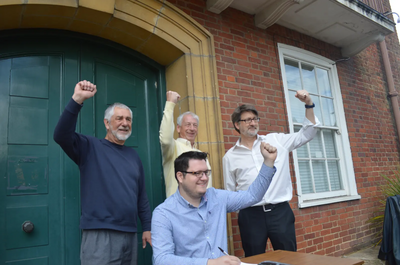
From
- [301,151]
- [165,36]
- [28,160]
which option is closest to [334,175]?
[301,151]

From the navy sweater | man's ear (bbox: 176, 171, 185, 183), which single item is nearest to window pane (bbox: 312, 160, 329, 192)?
the navy sweater

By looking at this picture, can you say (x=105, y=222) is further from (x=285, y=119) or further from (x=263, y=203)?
(x=285, y=119)

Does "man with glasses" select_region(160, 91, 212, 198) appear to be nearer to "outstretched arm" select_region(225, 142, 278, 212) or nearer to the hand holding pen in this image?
"outstretched arm" select_region(225, 142, 278, 212)

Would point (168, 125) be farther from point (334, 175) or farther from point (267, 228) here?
point (334, 175)

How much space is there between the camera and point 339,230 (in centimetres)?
464

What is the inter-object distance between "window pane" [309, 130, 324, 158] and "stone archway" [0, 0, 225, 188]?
6.55 ft

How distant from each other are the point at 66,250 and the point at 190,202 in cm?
157

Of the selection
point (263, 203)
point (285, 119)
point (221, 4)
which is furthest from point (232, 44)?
point (263, 203)

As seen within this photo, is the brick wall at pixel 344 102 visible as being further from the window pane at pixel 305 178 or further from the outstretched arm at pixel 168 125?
the outstretched arm at pixel 168 125

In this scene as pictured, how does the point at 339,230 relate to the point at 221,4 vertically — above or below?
below

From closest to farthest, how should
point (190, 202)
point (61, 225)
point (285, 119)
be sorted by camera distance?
point (190, 202)
point (61, 225)
point (285, 119)

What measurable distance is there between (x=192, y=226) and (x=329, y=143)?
397cm

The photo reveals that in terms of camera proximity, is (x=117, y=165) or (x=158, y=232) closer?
(x=158, y=232)

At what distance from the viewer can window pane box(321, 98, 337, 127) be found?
5170 mm
